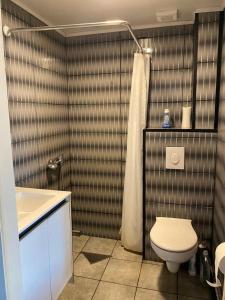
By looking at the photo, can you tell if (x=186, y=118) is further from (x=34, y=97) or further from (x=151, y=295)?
(x=151, y=295)

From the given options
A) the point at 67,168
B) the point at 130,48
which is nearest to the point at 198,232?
the point at 67,168

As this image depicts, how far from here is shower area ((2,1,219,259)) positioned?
6.98 ft

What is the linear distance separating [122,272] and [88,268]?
34 cm

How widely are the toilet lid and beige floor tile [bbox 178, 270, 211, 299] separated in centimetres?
50

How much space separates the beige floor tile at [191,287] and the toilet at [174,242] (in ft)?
0.77

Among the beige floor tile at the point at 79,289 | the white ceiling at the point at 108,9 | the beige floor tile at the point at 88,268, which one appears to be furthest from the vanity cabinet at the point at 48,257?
the white ceiling at the point at 108,9

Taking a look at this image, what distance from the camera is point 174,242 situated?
191 cm

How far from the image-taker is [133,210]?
8.38ft

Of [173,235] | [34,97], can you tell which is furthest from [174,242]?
[34,97]

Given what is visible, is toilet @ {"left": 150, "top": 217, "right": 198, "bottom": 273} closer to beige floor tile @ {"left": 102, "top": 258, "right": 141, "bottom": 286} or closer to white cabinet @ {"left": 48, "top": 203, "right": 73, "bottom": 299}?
beige floor tile @ {"left": 102, "top": 258, "right": 141, "bottom": 286}

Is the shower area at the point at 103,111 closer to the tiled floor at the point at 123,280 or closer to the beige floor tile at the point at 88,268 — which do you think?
the tiled floor at the point at 123,280

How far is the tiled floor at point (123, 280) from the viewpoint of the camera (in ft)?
6.66

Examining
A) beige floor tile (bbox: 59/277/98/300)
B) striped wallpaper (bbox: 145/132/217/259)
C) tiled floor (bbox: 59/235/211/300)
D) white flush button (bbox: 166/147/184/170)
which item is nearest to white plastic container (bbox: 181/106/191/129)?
striped wallpaper (bbox: 145/132/217/259)

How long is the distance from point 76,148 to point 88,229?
1021 mm
